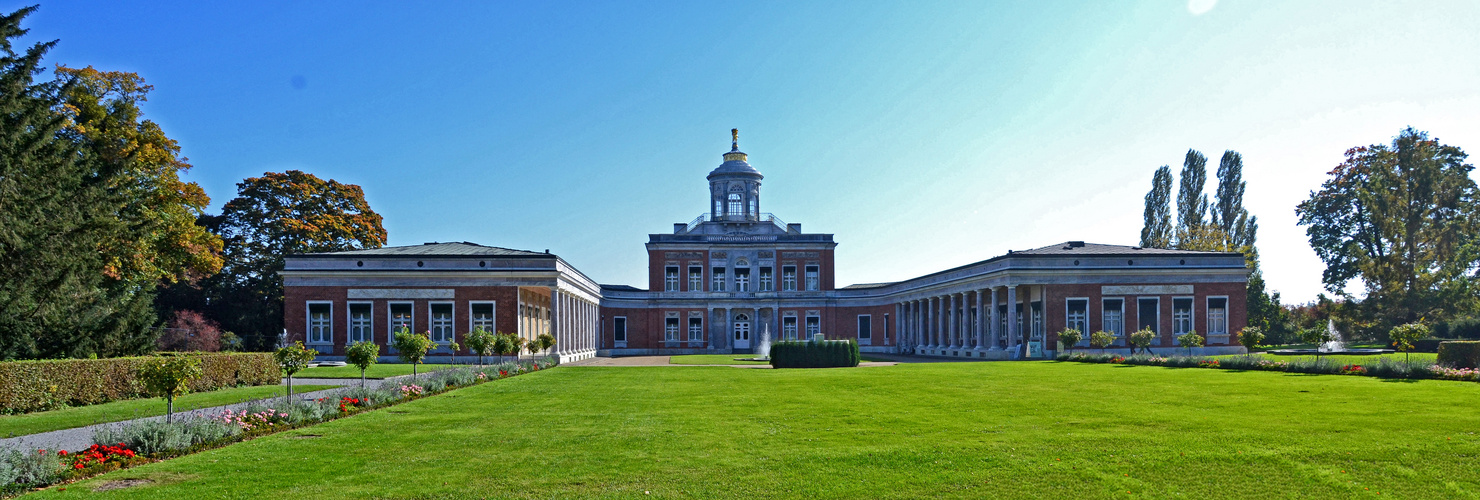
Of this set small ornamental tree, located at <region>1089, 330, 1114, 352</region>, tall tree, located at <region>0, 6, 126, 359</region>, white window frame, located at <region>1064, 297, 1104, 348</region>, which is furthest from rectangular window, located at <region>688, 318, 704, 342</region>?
tall tree, located at <region>0, 6, 126, 359</region>

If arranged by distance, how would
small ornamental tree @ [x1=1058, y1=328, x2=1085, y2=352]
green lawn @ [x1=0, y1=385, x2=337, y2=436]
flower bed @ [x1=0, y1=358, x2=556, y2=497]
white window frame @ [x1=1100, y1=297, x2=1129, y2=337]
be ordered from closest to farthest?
flower bed @ [x1=0, y1=358, x2=556, y2=497] → green lawn @ [x1=0, y1=385, x2=337, y2=436] → small ornamental tree @ [x1=1058, y1=328, x2=1085, y2=352] → white window frame @ [x1=1100, y1=297, x2=1129, y2=337]

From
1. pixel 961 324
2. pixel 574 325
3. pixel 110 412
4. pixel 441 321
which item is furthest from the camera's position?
pixel 961 324

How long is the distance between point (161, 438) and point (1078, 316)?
4740 centimetres

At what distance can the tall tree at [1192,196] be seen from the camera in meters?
67.2

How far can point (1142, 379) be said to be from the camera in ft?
86.8

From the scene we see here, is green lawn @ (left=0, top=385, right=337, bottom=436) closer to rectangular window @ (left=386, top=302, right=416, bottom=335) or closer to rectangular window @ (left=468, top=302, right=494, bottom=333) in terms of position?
rectangular window @ (left=468, top=302, right=494, bottom=333)

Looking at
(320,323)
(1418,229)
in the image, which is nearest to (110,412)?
(320,323)

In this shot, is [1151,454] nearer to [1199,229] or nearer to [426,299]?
[426,299]

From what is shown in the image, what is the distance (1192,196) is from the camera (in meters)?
67.6

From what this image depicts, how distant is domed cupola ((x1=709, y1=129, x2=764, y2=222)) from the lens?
255ft

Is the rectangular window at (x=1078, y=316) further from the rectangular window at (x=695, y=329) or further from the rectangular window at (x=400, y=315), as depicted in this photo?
the rectangular window at (x=400, y=315)

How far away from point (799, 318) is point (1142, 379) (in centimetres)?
4853

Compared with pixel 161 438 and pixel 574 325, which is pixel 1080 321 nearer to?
pixel 574 325

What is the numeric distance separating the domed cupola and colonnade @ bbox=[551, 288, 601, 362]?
43.5 feet
